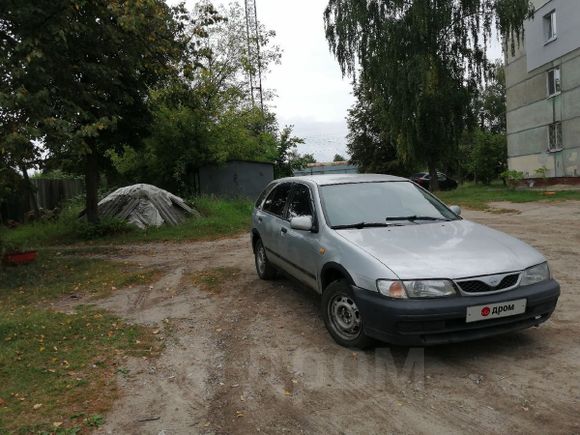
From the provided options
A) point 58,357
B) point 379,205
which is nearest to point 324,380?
point 379,205

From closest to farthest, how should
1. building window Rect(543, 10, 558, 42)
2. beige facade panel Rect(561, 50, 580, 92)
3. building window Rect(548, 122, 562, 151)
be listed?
beige facade panel Rect(561, 50, 580, 92) < building window Rect(543, 10, 558, 42) < building window Rect(548, 122, 562, 151)

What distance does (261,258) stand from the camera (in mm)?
7305

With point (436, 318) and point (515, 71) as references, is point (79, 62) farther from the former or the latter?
point (515, 71)

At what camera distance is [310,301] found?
6020mm

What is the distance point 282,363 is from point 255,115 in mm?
18541

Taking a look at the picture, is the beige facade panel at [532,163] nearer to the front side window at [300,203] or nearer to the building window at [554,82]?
the building window at [554,82]

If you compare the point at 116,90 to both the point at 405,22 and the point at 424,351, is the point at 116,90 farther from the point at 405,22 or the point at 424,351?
the point at 405,22

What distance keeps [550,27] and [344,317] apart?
24001 millimetres

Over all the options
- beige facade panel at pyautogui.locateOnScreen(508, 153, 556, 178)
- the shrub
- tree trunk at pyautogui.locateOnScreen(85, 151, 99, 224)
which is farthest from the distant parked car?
tree trunk at pyautogui.locateOnScreen(85, 151, 99, 224)

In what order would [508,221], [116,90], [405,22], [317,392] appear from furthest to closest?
[405,22] < [508,221] < [116,90] < [317,392]

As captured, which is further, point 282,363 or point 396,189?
point 396,189

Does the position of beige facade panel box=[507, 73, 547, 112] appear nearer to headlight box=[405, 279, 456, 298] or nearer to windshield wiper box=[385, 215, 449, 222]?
windshield wiper box=[385, 215, 449, 222]

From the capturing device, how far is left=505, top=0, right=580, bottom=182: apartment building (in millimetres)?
21125

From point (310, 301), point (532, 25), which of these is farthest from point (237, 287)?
point (532, 25)
